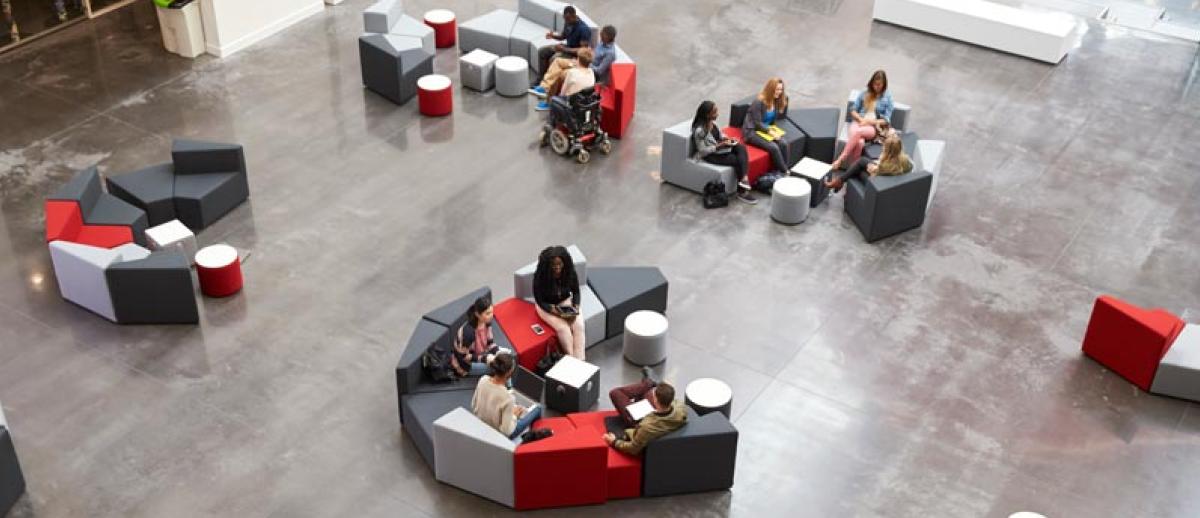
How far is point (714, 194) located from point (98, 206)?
654cm

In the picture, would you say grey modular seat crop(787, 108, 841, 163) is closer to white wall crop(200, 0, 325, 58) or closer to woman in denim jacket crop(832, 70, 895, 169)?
woman in denim jacket crop(832, 70, 895, 169)

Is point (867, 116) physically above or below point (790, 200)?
above

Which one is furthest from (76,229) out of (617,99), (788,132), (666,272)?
(788,132)

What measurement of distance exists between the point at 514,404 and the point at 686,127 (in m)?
5.35

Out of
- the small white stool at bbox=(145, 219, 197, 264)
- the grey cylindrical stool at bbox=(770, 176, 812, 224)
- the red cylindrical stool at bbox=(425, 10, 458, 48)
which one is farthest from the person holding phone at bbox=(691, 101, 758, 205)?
the small white stool at bbox=(145, 219, 197, 264)

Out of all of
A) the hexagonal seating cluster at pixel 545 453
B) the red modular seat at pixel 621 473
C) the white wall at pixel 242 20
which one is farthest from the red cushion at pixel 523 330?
the white wall at pixel 242 20

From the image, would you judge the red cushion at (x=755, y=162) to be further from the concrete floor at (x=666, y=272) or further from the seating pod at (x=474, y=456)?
the seating pod at (x=474, y=456)

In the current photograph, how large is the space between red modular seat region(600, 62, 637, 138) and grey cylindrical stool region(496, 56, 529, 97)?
1.23 metres

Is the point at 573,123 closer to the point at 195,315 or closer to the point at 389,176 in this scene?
the point at 389,176

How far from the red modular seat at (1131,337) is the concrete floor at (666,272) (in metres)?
0.19

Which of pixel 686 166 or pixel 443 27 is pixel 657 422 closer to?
pixel 686 166

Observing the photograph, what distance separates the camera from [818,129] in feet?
48.3

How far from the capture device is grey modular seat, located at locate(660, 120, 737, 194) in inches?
547

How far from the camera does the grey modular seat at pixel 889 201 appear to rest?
43.1 feet
